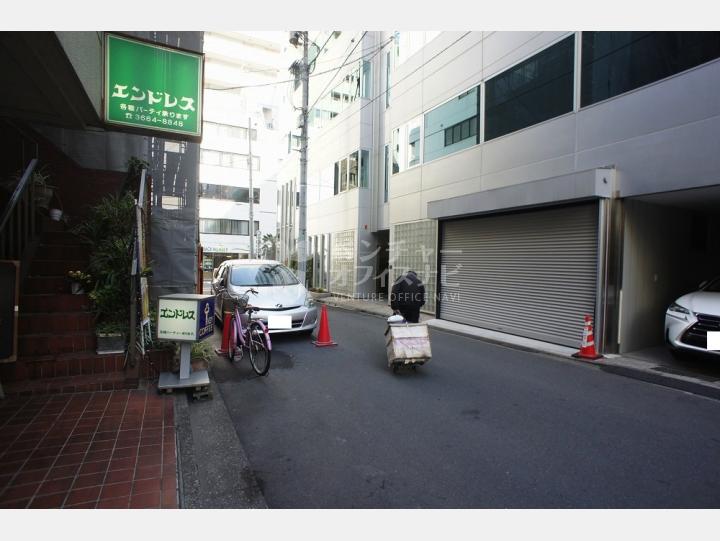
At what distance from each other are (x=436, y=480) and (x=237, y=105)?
Result: 42.2 m

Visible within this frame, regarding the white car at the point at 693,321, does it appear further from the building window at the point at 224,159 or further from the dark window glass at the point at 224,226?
the building window at the point at 224,159

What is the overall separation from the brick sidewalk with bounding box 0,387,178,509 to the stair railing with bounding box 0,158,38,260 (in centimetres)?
225

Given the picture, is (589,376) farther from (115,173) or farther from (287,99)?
(287,99)

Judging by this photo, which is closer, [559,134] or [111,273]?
[111,273]

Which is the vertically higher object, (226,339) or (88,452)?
(226,339)

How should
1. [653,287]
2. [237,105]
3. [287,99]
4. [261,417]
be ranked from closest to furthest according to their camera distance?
[261,417] < [653,287] < [287,99] < [237,105]

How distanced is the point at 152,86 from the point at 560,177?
731cm

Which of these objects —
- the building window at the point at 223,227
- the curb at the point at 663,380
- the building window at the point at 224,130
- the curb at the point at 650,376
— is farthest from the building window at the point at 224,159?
the curb at the point at 663,380

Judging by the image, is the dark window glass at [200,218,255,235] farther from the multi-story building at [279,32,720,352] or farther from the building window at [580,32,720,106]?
the building window at [580,32,720,106]

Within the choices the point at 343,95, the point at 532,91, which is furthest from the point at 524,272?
the point at 343,95

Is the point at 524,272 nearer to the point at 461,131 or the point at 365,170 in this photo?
the point at 461,131

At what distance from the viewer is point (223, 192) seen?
38250mm

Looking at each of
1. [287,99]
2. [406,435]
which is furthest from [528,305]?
[287,99]

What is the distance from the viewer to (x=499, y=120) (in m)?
10.1
